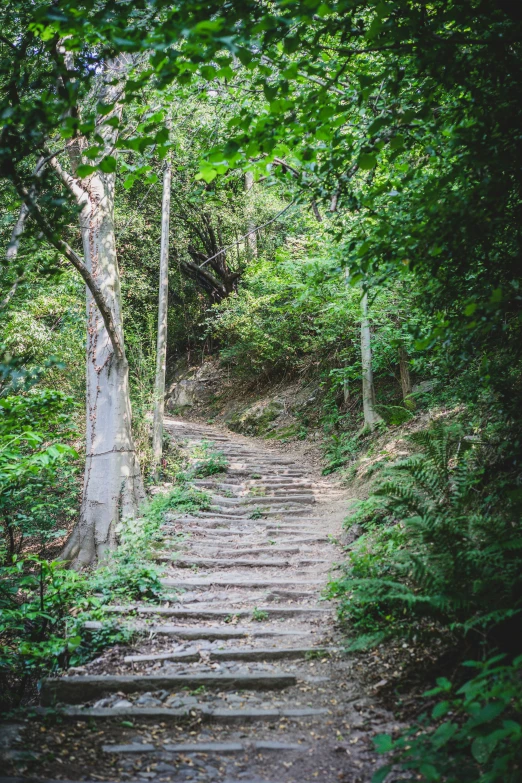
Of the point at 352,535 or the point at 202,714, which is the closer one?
the point at 202,714

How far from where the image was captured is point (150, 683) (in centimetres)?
353

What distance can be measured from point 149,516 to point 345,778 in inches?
210

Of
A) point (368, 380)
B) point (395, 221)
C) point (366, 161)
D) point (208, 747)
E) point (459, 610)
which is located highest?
point (366, 161)

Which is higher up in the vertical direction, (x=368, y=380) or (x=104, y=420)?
(x=368, y=380)

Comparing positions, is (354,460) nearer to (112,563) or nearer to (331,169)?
(112,563)

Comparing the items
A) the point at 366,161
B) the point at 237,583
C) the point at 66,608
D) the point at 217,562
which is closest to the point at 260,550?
the point at 217,562

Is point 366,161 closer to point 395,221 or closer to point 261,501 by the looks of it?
point 395,221

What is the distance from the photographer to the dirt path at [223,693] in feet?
8.54

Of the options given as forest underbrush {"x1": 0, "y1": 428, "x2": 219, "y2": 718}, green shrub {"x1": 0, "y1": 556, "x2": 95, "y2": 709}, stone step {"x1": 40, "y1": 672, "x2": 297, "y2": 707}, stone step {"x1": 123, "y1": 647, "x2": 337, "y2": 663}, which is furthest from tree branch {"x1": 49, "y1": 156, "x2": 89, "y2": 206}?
stone step {"x1": 40, "y1": 672, "x2": 297, "y2": 707}

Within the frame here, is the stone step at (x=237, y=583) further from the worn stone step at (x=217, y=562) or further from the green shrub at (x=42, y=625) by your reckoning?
the green shrub at (x=42, y=625)

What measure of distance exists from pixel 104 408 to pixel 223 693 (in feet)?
16.4

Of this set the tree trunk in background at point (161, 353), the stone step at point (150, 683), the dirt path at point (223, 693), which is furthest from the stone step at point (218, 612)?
the tree trunk in background at point (161, 353)

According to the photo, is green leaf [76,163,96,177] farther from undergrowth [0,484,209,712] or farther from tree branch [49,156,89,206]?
tree branch [49,156,89,206]

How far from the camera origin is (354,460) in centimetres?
981
